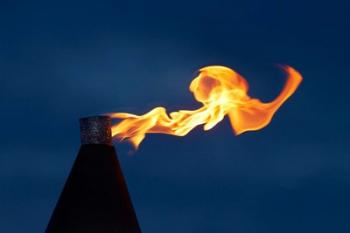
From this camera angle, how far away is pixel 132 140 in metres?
13.1

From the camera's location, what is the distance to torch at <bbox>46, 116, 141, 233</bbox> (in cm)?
1131

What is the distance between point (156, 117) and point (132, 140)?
0.54 metres

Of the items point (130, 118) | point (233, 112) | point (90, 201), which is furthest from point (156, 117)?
point (90, 201)

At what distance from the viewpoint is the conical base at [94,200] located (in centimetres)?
1130

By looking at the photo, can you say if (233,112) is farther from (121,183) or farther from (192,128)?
(121,183)

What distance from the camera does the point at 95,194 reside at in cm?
1147

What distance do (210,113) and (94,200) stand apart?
2.86 metres

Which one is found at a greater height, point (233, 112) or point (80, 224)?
A: point (233, 112)

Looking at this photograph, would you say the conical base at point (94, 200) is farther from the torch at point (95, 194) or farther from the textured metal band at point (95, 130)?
the textured metal band at point (95, 130)

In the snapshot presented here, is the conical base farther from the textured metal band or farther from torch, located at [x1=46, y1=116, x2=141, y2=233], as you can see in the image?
the textured metal band

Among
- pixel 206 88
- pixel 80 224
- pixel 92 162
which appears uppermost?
pixel 206 88

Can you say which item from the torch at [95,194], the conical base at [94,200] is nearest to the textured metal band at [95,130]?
the torch at [95,194]

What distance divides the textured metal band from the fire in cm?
70

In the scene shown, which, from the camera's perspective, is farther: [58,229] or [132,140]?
[132,140]
